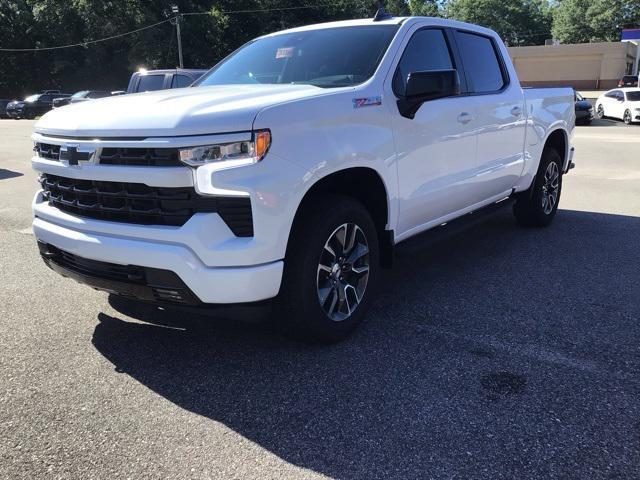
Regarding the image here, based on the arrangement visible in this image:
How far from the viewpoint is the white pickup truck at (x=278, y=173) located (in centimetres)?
298

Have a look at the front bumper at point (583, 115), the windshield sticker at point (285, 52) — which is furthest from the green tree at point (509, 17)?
the windshield sticker at point (285, 52)

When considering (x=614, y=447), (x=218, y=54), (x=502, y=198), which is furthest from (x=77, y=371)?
(x=218, y=54)

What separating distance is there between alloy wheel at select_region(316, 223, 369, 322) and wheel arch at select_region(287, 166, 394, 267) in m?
0.25

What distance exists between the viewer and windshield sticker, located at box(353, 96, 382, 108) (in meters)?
3.59

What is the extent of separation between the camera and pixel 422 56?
4.43 meters

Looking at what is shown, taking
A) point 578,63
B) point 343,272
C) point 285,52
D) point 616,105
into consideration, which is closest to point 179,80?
point 285,52

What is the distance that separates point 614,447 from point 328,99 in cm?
233

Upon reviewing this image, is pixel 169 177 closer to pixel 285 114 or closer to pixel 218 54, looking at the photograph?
pixel 285 114

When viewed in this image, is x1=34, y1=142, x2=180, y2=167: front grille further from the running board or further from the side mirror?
the running board

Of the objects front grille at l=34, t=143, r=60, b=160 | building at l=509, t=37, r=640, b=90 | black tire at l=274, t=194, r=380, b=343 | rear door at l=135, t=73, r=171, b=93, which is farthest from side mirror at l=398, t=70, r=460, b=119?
building at l=509, t=37, r=640, b=90

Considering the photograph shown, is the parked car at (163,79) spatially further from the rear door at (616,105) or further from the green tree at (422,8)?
the green tree at (422,8)

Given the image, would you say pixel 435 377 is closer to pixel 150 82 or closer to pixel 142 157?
pixel 142 157

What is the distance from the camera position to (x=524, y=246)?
603 cm

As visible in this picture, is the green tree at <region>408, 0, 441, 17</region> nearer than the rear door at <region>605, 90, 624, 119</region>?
No
